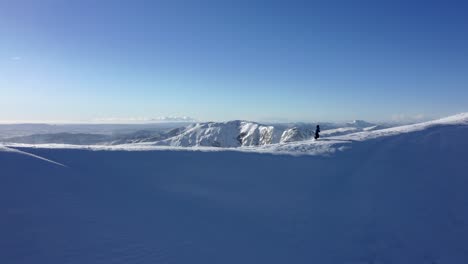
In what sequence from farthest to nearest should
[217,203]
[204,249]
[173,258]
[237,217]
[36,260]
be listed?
1. [217,203]
2. [237,217]
3. [204,249]
4. [173,258]
5. [36,260]

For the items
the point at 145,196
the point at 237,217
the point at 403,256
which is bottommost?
the point at 403,256

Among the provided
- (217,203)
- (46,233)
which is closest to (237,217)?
(217,203)

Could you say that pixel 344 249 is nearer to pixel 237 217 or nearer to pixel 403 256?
pixel 403 256

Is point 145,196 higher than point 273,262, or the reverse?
point 145,196

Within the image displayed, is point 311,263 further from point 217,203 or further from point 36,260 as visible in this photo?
point 36,260

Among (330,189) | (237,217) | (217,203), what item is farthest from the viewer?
(330,189)

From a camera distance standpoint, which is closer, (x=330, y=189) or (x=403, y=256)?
(x=403, y=256)
